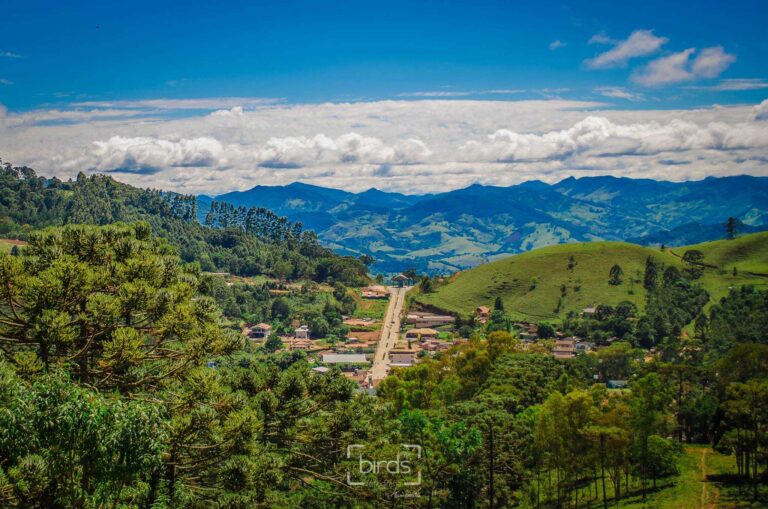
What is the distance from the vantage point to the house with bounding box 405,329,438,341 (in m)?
106

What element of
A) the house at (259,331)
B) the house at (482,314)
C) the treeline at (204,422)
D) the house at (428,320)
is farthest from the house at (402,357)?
the treeline at (204,422)

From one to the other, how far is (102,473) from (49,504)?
1308 millimetres

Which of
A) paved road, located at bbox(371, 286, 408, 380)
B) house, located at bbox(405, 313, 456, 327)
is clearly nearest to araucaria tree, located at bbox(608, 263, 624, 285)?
house, located at bbox(405, 313, 456, 327)

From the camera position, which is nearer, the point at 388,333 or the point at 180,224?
the point at 388,333

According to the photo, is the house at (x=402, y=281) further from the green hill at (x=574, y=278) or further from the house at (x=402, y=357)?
the house at (x=402, y=357)

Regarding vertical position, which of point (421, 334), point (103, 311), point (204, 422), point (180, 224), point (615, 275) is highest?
Answer: point (180, 224)

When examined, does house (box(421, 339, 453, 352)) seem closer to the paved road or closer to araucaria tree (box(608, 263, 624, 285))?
the paved road

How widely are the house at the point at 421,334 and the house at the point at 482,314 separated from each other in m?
10.6

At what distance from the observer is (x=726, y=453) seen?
32.8m

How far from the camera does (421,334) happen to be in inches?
4257
